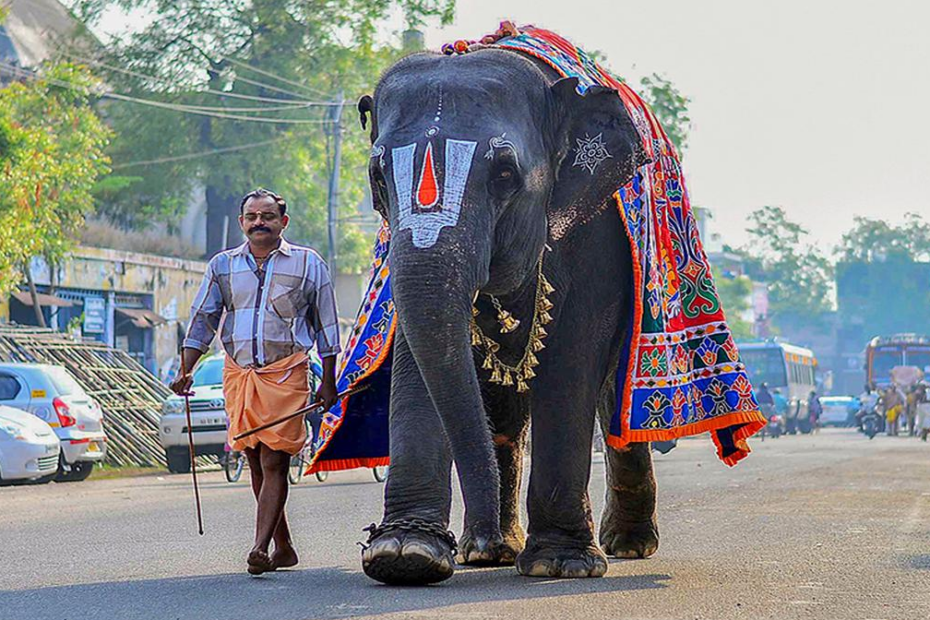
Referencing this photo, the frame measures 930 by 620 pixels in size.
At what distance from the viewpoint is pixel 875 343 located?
68812 millimetres

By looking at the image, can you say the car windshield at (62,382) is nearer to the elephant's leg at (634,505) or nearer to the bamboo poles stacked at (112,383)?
the bamboo poles stacked at (112,383)

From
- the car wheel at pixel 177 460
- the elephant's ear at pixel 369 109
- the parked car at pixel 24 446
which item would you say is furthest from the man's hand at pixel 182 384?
the car wheel at pixel 177 460

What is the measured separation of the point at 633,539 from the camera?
9523 millimetres

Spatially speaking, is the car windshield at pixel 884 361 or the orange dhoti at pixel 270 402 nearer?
the orange dhoti at pixel 270 402

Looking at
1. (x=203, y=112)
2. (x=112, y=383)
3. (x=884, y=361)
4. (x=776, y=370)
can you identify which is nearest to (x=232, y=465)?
(x=112, y=383)

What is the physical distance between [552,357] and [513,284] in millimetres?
664

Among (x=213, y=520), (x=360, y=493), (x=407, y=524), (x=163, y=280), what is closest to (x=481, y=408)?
(x=407, y=524)

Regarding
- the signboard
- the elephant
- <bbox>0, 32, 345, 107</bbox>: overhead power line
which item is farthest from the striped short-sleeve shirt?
<bbox>0, 32, 345, 107</bbox>: overhead power line

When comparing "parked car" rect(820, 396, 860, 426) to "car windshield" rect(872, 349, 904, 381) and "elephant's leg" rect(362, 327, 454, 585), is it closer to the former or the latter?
"car windshield" rect(872, 349, 904, 381)

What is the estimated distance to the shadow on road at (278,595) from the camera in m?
6.95

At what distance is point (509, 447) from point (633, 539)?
0.82 metres

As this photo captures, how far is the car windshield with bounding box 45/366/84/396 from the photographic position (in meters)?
22.9

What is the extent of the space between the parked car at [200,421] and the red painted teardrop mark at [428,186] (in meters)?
16.1

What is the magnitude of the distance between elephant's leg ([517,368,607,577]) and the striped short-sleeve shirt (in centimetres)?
108
